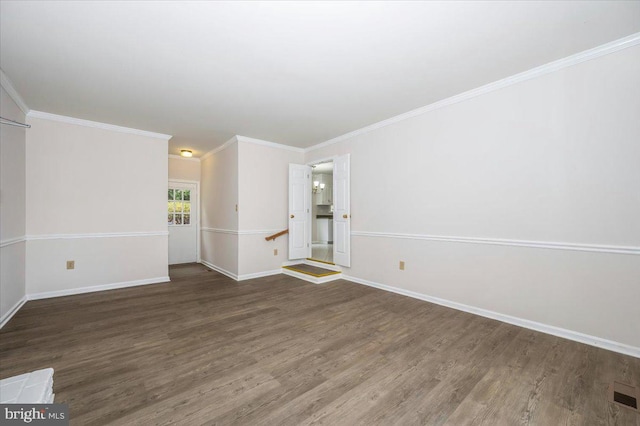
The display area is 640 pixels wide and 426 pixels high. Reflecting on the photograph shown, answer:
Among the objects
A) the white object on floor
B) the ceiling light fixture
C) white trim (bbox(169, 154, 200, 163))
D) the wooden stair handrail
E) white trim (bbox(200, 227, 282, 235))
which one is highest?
white trim (bbox(169, 154, 200, 163))

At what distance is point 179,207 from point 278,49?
520 centimetres

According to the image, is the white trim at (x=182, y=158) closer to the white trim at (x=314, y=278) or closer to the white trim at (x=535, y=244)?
the white trim at (x=314, y=278)

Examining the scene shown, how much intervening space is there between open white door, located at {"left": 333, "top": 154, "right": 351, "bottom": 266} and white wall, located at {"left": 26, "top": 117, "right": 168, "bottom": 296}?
10.3 ft

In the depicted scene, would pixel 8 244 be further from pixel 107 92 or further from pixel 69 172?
pixel 107 92

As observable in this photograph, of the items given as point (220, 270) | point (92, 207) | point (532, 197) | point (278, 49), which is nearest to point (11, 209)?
point (92, 207)

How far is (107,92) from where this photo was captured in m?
3.18

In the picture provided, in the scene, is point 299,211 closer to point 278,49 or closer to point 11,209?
point 278,49

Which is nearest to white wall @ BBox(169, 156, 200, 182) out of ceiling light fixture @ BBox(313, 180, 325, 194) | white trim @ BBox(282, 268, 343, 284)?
white trim @ BBox(282, 268, 343, 284)

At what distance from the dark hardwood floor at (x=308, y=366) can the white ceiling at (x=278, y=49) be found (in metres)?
2.69

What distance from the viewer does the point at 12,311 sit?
3160mm

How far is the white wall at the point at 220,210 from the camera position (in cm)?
509

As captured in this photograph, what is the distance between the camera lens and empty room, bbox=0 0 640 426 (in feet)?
6.01

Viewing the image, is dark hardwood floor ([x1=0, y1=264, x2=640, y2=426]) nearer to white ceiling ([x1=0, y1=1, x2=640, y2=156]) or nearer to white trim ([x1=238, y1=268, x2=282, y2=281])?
white trim ([x1=238, y1=268, x2=282, y2=281])

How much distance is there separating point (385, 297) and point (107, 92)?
4.46 metres
